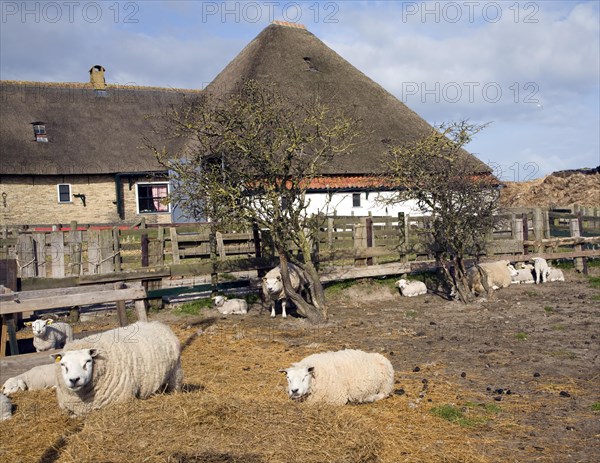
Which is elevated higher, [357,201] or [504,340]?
[357,201]

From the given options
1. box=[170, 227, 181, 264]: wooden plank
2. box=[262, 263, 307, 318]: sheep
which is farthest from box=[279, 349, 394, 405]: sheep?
box=[170, 227, 181, 264]: wooden plank

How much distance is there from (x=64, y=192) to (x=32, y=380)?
30540 mm

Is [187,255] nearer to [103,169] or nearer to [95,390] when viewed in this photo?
[95,390]

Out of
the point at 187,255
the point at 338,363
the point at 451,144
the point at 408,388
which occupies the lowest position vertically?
the point at 408,388

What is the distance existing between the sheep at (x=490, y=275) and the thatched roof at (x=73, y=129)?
25.3 meters

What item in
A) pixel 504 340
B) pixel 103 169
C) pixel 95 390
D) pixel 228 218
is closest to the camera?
pixel 95 390

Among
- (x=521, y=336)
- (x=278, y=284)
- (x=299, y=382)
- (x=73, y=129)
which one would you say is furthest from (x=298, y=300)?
(x=73, y=129)

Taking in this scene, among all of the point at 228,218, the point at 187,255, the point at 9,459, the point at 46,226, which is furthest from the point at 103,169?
the point at 9,459

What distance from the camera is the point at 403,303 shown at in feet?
55.0

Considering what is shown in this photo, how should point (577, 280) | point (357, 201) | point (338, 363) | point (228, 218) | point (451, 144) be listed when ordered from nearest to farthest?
point (338, 363) < point (228, 218) < point (451, 144) < point (577, 280) < point (357, 201)

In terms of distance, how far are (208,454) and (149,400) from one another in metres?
1.82

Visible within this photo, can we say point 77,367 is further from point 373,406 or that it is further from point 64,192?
point 64,192

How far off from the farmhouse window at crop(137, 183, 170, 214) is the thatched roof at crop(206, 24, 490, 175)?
695 cm

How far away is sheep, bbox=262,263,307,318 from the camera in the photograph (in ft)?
49.8
